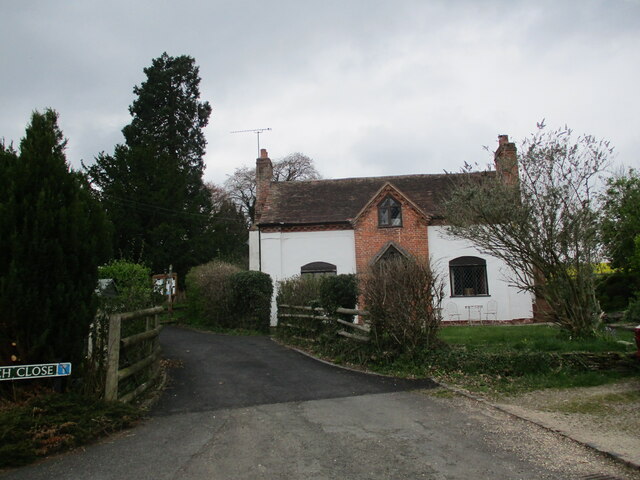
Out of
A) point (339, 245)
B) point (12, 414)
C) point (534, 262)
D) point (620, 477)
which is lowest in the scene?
point (620, 477)

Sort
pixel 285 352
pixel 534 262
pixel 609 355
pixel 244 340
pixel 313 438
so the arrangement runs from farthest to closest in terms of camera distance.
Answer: pixel 244 340, pixel 285 352, pixel 534 262, pixel 609 355, pixel 313 438

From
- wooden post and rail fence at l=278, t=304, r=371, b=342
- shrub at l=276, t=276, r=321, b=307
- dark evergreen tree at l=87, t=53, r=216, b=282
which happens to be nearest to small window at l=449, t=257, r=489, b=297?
shrub at l=276, t=276, r=321, b=307

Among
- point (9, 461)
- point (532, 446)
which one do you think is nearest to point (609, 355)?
point (532, 446)

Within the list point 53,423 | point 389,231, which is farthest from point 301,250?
point 53,423

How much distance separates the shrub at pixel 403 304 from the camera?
953 cm

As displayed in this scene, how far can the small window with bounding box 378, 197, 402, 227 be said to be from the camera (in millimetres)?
21688

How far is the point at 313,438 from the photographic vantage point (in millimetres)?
5605

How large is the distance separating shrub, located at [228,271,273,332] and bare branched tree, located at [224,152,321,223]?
90.7 ft

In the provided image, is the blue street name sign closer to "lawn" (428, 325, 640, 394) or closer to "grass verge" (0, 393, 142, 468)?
"grass verge" (0, 393, 142, 468)

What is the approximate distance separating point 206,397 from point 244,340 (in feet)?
26.2

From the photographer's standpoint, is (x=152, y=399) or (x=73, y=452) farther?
(x=152, y=399)

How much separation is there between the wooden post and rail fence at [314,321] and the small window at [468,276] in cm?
885

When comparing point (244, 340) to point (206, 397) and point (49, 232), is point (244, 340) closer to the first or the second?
point (206, 397)

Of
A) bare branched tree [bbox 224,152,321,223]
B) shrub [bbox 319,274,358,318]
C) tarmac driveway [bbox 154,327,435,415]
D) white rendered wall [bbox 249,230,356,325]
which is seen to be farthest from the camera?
bare branched tree [bbox 224,152,321,223]
